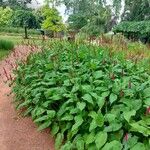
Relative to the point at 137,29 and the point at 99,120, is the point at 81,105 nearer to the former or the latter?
the point at 99,120

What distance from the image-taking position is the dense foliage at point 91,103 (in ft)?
12.6

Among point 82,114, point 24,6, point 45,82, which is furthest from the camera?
point 24,6

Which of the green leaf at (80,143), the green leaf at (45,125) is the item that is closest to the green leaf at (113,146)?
the green leaf at (80,143)

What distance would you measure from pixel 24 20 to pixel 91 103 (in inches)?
1586

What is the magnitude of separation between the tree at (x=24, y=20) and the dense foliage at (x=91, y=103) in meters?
37.5

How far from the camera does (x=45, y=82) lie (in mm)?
5461

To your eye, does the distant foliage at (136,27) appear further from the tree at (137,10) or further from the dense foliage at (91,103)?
the dense foliage at (91,103)

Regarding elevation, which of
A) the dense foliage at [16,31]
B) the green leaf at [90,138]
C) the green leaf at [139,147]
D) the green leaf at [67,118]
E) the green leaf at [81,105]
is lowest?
the dense foliage at [16,31]

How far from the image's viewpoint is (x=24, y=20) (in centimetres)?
4372

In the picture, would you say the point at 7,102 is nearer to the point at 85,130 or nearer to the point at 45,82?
the point at 45,82

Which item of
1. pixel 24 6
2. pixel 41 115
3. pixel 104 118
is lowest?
pixel 24 6

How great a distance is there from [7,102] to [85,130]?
9.25 ft

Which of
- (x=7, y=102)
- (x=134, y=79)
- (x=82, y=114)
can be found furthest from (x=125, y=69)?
(x=7, y=102)

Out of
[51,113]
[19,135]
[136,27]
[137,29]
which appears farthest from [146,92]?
[136,27]
